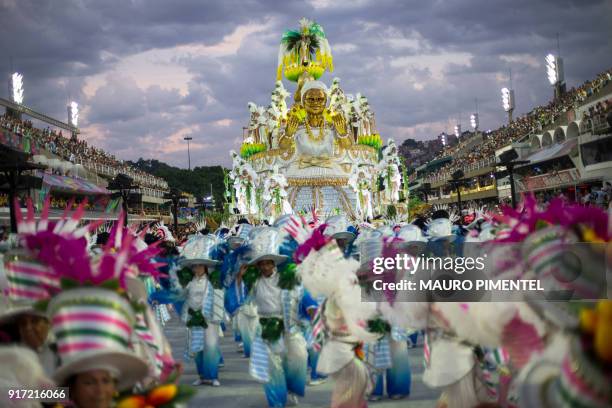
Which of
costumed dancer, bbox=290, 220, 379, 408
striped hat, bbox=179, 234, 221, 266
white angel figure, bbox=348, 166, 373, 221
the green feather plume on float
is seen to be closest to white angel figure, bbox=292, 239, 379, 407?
costumed dancer, bbox=290, 220, 379, 408

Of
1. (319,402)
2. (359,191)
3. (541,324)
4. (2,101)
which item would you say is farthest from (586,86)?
(541,324)

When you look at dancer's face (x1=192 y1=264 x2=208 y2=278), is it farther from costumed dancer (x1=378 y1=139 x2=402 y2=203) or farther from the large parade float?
costumed dancer (x1=378 y1=139 x2=402 y2=203)

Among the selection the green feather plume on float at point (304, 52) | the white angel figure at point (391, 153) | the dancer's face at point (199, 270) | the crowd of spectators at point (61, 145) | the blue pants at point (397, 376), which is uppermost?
the green feather plume on float at point (304, 52)

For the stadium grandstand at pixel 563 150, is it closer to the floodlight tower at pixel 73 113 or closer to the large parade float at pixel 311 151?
the large parade float at pixel 311 151

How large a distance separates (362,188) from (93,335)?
31.0 meters

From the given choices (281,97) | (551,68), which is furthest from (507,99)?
(281,97)

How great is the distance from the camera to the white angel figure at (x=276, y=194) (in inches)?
1325

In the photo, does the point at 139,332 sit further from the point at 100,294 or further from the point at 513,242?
the point at 513,242

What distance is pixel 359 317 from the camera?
6.88 meters

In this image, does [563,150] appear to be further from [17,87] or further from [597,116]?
[17,87]

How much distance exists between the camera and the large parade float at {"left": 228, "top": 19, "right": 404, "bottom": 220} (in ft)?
118

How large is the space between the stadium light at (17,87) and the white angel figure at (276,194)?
23.5 metres

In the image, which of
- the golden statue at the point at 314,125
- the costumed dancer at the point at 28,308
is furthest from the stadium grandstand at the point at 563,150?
the costumed dancer at the point at 28,308

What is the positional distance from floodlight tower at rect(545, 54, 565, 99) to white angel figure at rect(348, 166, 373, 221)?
2798 centimetres
